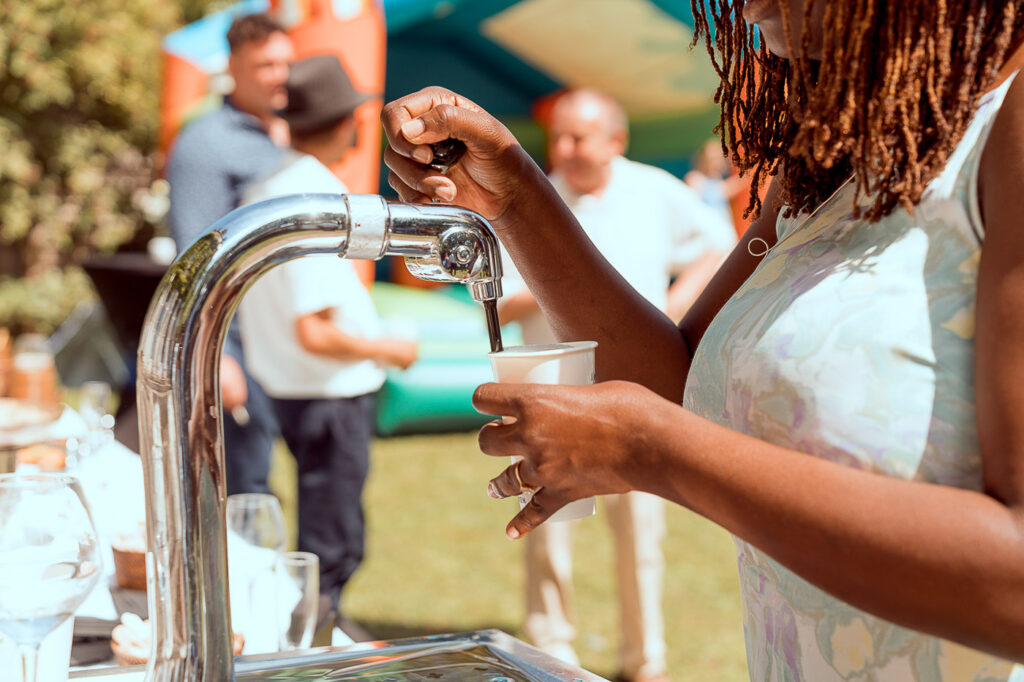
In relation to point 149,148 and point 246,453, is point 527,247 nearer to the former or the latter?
point 246,453

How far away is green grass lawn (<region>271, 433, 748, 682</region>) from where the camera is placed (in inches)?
135

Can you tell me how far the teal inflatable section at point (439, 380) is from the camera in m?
6.03

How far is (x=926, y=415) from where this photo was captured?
0.80 meters

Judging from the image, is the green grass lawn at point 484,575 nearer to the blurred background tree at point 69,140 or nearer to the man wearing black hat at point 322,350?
the man wearing black hat at point 322,350

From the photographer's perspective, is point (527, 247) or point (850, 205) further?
point (527, 247)

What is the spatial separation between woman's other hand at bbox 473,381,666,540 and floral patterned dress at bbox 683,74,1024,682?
16 centimetres

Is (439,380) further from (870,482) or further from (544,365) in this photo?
(870,482)

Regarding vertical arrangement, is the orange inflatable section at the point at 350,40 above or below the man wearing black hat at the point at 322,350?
above

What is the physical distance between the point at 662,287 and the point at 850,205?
253cm

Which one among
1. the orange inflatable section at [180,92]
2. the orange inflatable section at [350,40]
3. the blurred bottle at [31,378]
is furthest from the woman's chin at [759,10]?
the orange inflatable section at [180,92]

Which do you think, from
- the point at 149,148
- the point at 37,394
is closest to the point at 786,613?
the point at 37,394

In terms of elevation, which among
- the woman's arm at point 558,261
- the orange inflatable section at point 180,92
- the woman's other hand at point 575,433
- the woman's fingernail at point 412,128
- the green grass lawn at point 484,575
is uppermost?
the orange inflatable section at point 180,92

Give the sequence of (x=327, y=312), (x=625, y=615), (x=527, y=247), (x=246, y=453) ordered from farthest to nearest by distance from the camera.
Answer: (x=246, y=453), (x=625, y=615), (x=327, y=312), (x=527, y=247)

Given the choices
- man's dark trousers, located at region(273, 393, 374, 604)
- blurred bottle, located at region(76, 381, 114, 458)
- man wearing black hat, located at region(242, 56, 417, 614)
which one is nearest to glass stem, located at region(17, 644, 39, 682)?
blurred bottle, located at region(76, 381, 114, 458)
